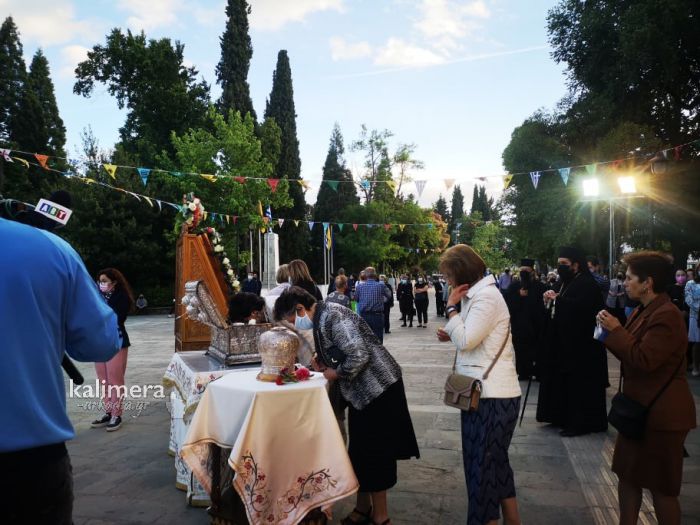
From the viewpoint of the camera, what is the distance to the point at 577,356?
5777 mm

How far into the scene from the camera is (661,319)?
9.91ft

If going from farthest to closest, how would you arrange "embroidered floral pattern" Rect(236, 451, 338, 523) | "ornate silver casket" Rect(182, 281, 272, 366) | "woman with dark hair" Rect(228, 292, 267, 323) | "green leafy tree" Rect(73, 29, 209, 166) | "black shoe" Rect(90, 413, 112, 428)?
1. "green leafy tree" Rect(73, 29, 209, 166)
2. "black shoe" Rect(90, 413, 112, 428)
3. "woman with dark hair" Rect(228, 292, 267, 323)
4. "ornate silver casket" Rect(182, 281, 272, 366)
5. "embroidered floral pattern" Rect(236, 451, 338, 523)

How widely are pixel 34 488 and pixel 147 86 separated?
117 feet

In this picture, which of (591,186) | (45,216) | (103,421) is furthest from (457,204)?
(45,216)

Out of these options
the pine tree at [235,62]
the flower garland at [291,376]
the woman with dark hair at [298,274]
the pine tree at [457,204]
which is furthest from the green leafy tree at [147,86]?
the pine tree at [457,204]

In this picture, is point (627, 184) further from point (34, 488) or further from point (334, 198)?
point (334, 198)

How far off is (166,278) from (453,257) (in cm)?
2668

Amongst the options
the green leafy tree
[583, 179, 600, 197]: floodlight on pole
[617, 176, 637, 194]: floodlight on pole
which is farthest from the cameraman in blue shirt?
the green leafy tree

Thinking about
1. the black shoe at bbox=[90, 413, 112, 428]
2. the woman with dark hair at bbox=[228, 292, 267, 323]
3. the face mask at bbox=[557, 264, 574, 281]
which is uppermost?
the face mask at bbox=[557, 264, 574, 281]

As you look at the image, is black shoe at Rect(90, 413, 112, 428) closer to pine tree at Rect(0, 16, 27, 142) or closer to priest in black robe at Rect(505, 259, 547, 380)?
priest in black robe at Rect(505, 259, 547, 380)

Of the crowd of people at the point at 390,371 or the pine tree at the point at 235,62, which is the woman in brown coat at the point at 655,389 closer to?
the crowd of people at the point at 390,371

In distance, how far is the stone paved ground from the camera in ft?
12.6

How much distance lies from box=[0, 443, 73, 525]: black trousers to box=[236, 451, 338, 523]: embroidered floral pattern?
139cm

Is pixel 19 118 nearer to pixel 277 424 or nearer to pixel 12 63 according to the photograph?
pixel 12 63
